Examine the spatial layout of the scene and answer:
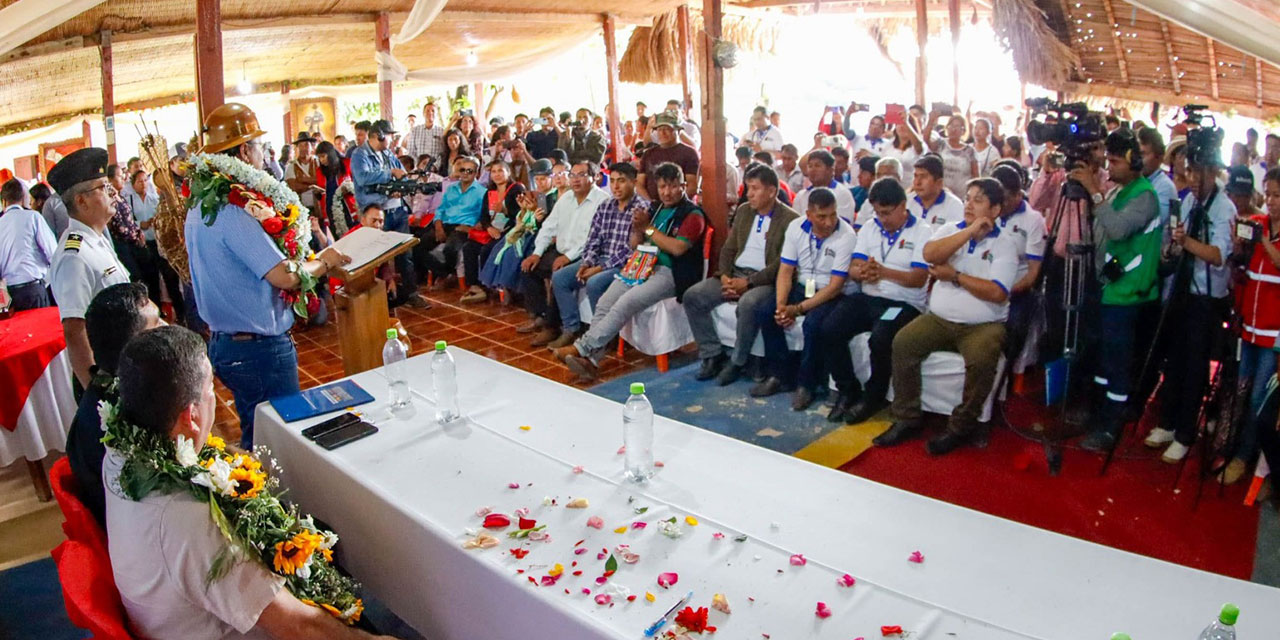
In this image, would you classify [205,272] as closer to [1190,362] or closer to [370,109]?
[1190,362]

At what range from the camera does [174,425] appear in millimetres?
1637

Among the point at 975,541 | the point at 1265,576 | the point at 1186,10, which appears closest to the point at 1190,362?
the point at 1265,576

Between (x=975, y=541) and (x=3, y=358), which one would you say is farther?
(x=3, y=358)

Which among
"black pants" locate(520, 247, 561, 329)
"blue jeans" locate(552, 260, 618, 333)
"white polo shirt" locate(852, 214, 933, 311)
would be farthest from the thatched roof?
"white polo shirt" locate(852, 214, 933, 311)

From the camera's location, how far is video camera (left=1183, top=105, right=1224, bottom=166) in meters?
3.39

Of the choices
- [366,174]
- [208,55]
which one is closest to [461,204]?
[366,174]

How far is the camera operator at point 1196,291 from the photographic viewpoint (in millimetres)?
3449

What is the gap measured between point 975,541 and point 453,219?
625cm

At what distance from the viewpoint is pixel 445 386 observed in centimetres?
Answer: 263

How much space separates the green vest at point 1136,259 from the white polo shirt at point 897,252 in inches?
32.5

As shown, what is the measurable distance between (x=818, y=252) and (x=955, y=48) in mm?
6138

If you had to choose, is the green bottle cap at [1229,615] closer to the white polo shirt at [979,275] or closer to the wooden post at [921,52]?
the white polo shirt at [979,275]

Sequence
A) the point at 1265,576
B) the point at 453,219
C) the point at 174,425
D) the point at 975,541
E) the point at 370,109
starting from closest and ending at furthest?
the point at 174,425
the point at 975,541
the point at 1265,576
the point at 453,219
the point at 370,109

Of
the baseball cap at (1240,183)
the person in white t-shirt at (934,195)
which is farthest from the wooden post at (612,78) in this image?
the baseball cap at (1240,183)
